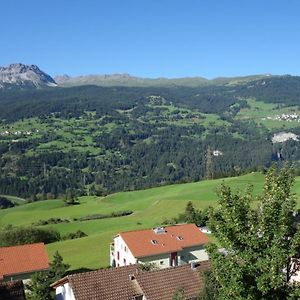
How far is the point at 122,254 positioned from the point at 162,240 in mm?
4839

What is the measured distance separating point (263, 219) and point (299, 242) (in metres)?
1.30

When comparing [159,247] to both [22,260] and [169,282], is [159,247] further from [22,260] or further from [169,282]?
[169,282]

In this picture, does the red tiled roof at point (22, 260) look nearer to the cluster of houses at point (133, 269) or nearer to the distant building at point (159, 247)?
the cluster of houses at point (133, 269)

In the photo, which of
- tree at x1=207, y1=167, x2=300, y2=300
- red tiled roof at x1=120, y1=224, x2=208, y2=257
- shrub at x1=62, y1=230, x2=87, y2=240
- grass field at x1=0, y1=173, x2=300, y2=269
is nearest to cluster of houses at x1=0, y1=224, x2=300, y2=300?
red tiled roof at x1=120, y1=224, x2=208, y2=257

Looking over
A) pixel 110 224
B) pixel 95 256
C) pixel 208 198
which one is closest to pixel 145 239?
pixel 95 256

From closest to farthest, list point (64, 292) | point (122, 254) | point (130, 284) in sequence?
1. point (130, 284)
2. point (64, 292)
3. point (122, 254)

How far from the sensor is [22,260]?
48.2 meters

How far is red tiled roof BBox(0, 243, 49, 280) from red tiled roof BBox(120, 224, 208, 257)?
9.43 meters

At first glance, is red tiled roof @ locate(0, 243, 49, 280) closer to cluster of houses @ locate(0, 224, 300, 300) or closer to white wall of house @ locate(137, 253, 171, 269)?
cluster of houses @ locate(0, 224, 300, 300)

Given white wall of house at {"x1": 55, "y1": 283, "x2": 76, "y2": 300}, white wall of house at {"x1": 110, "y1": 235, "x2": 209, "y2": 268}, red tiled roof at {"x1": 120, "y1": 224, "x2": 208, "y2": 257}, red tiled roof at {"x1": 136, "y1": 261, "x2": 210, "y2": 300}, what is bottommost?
white wall of house at {"x1": 110, "y1": 235, "x2": 209, "y2": 268}

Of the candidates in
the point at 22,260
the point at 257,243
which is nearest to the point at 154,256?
the point at 22,260

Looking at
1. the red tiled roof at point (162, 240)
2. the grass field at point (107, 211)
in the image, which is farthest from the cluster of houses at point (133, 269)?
the grass field at point (107, 211)

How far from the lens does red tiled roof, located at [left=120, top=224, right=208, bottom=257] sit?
51.9 metres

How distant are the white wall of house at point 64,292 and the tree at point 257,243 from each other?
21514 millimetres
